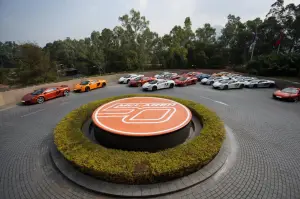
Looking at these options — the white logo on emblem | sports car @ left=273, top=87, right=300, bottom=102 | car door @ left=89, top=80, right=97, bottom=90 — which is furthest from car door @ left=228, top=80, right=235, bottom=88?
car door @ left=89, top=80, right=97, bottom=90

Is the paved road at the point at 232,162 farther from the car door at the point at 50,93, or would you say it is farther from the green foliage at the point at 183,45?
the green foliage at the point at 183,45

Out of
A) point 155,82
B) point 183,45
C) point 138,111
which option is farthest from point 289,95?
point 183,45

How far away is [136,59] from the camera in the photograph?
36.9 metres

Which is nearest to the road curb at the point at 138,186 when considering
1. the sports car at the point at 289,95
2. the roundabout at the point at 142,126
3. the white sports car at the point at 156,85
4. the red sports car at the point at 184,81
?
the roundabout at the point at 142,126

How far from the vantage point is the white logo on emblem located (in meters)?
8.63

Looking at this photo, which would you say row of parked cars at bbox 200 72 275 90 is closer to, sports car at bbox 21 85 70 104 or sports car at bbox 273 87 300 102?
sports car at bbox 273 87 300 102

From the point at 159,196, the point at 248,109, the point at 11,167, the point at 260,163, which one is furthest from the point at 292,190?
the point at 11,167

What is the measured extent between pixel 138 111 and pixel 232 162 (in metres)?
5.74

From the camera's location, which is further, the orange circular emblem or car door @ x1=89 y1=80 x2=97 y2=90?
car door @ x1=89 y1=80 x2=97 y2=90

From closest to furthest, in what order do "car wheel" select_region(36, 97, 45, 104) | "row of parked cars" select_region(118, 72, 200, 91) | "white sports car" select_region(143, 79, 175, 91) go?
"car wheel" select_region(36, 97, 45, 104)
"white sports car" select_region(143, 79, 175, 91)
"row of parked cars" select_region(118, 72, 200, 91)

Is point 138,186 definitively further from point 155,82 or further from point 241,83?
point 241,83

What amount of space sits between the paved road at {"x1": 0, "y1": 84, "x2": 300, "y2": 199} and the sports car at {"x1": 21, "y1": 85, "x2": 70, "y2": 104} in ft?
6.39

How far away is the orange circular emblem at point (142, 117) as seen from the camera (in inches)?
294

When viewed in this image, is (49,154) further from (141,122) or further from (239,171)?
A: (239,171)
